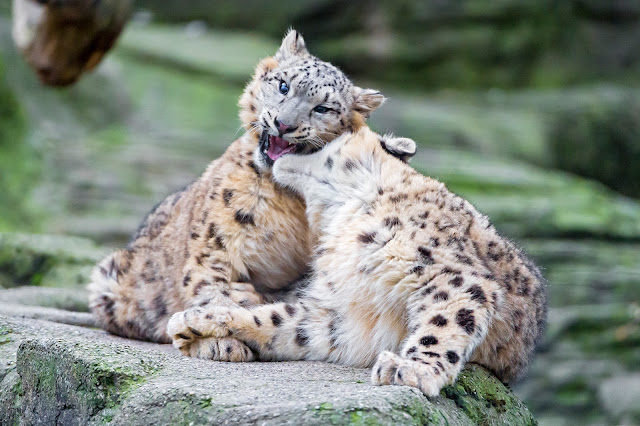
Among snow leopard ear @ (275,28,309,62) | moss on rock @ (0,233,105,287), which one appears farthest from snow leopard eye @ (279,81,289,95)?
moss on rock @ (0,233,105,287)

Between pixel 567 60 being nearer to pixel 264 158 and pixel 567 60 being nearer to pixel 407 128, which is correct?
pixel 407 128

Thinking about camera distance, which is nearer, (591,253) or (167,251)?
(167,251)

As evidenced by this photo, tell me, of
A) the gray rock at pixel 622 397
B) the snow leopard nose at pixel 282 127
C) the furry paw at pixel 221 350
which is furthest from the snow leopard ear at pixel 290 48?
the gray rock at pixel 622 397

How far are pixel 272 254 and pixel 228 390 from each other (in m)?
1.59

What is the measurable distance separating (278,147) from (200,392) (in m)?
2.03

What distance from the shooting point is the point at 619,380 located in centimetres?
916

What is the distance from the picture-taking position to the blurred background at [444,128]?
937 cm

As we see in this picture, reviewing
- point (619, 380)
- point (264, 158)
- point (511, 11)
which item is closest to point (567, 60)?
point (511, 11)

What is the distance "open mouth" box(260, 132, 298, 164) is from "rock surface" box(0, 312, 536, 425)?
4.21 ft

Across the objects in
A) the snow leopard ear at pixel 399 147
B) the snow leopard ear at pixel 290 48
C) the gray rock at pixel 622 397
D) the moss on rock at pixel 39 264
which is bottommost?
the gray rock at pixel 622 397

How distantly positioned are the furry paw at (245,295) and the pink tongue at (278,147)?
0.79 m

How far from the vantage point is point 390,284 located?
13.0 ft

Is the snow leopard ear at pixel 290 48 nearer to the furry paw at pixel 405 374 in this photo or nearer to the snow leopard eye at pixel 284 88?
the snow leopard eye at pixel 284 88

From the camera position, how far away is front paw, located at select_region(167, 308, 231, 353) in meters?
4.23
